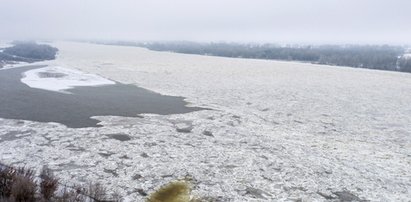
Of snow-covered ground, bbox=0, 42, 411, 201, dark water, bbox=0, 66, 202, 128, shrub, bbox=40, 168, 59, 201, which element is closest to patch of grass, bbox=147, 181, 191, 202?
snow-covered ground, bbox=0, 42, 411, 201

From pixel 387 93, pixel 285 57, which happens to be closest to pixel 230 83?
pixel 387 93

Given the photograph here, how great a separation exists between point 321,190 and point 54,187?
241 inches

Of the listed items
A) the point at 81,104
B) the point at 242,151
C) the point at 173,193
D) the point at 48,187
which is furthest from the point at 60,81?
the point at 173,193

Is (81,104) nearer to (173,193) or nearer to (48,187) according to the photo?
(48,187)

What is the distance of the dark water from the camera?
15.3 metres

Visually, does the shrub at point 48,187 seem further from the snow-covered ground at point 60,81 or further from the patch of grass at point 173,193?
the snow-covered ground at point 60,81

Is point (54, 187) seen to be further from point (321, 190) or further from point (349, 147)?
point (349, 147)

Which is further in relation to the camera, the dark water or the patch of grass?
the dark water

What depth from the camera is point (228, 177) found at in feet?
30.6

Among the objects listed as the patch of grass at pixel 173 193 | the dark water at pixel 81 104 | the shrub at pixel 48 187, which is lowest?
the dark water at pixel 81 104

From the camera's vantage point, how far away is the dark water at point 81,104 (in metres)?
15.3

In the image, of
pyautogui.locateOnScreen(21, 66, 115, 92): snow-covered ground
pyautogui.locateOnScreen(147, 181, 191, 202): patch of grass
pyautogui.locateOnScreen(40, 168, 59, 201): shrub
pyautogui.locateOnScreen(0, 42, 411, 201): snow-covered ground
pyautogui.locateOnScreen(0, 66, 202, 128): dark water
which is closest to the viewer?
pyautogui.locateOnScreen(40, 168, 59, 201): shrub

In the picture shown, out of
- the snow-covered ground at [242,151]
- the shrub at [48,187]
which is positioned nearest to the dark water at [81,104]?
the snow-covered ground at [242,151]

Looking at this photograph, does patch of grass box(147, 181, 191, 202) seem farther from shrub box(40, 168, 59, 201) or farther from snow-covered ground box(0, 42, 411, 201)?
shrub box(40, 168, 59, 201)
